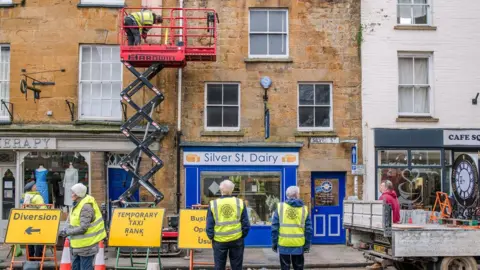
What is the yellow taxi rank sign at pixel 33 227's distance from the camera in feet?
40.9

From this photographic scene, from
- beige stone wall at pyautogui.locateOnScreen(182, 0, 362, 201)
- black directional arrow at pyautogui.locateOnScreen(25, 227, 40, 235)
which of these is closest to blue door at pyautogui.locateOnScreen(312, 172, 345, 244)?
beige stone wall at pyautogui.locateOnScreen(182, 0, 362, 201)

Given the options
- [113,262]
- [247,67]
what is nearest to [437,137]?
[247,67]

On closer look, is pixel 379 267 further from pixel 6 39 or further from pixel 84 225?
pixel 6 39

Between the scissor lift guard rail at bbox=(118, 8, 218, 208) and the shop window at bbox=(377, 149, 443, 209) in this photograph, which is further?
the shop window at bbox=(377, 149, 443, 209)

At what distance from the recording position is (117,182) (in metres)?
18.0

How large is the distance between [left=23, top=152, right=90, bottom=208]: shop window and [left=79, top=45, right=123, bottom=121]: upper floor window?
1318mm

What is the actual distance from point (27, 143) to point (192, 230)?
7171mm

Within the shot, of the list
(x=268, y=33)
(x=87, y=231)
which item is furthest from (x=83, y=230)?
(x=268, y=33)

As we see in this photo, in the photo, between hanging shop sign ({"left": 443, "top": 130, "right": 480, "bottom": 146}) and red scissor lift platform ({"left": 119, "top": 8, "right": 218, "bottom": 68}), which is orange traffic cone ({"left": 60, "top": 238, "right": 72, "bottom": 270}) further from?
hanging shop sign ({"left": 443, "top": 130, "right": 480, "bottom": 146})

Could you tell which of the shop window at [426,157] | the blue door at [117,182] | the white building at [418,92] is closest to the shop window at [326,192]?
the white building at [418,92]

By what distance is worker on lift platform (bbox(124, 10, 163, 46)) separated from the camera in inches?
640

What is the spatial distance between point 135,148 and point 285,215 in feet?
24.0

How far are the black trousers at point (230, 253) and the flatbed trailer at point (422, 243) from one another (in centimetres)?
291

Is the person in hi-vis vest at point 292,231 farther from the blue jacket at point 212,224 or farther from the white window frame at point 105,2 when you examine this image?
the white window frame at point 105,2
